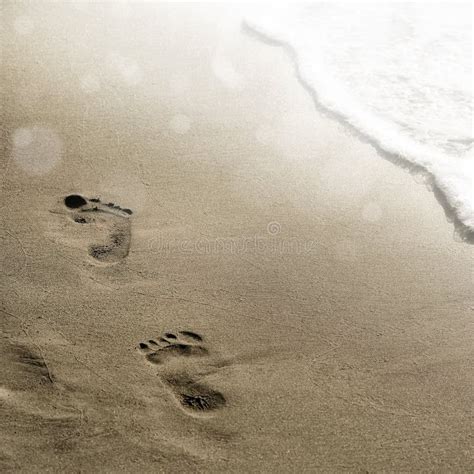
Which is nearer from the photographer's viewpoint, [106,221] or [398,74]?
[106,221]

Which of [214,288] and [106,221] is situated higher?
[106,221]

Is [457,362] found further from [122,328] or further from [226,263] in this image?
[122,328]

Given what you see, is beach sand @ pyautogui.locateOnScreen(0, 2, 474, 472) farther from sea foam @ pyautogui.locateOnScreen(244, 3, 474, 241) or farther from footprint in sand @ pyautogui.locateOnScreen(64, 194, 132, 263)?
sea foam @ pyautogui.locateOnScreen(244, 3, 474, 241)

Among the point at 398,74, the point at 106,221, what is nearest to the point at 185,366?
the point at 106,221

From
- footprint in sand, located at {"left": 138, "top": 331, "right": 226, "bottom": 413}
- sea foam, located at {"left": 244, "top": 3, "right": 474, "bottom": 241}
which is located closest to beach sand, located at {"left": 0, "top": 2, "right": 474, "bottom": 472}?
footprint in sand, located at {"left": 138, "top": 331, "right": 226, "bottom": 413}

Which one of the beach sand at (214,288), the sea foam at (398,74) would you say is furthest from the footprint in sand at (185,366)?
the sea foam at (398,74)

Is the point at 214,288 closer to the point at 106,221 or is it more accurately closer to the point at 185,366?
the point at 185,366
